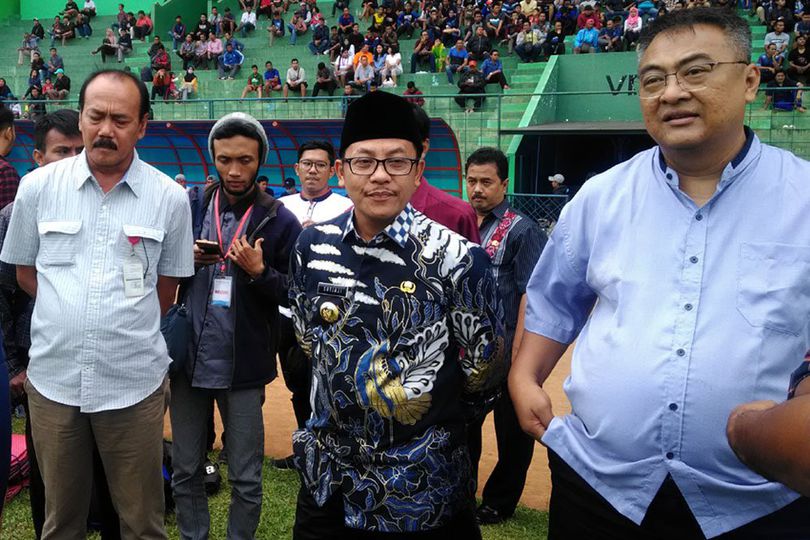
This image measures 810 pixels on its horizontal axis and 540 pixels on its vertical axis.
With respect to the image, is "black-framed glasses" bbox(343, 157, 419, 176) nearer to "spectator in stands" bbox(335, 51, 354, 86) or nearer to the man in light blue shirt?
the man in light blue shirt

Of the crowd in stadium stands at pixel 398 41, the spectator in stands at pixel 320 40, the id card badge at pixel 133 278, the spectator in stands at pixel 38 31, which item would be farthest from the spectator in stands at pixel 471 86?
the spectator in stands at pixel 38 31

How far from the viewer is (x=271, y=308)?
324cm

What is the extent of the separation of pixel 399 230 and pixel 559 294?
1.71 feet

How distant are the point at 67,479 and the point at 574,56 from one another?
16688 mm

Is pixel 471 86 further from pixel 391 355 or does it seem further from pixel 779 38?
pixel 391 355

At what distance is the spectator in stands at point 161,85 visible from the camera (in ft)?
67.3

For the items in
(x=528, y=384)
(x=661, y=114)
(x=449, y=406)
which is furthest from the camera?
(x=449, y=406)

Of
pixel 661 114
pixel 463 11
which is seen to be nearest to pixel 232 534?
pixel 661 114

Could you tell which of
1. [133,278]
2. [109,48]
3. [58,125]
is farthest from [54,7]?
[133,278]

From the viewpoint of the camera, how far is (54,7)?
30047 millimetres

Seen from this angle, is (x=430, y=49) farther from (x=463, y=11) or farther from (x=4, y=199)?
(x=4, y=199)

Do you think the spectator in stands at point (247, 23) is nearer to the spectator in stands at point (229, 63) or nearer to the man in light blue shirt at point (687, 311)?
the spectator in stands at point (229, 63)

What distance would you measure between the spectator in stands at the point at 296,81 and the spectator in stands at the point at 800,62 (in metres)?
12.0

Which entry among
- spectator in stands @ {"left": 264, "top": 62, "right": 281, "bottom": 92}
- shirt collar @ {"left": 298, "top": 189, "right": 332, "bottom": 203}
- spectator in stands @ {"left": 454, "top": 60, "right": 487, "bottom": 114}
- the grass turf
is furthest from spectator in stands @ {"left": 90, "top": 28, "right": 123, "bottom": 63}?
the grass turf
